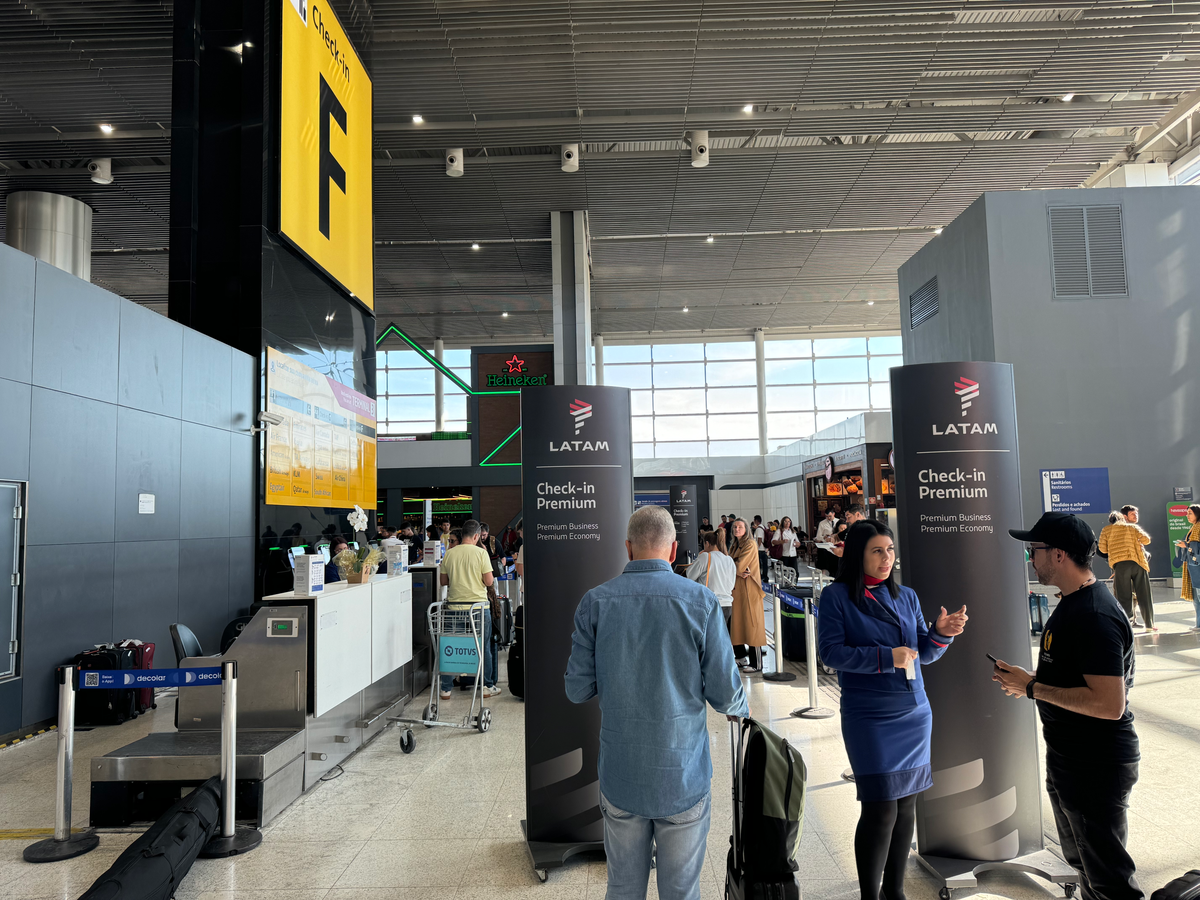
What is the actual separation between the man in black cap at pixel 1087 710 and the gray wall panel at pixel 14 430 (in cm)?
640

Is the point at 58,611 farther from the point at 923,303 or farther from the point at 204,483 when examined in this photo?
the point at 923,303

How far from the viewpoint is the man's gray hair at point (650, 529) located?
7.72 feet

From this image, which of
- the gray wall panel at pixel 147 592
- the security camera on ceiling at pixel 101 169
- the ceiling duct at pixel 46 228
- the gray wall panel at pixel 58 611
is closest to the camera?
the gray wall panel at pixel 58 611

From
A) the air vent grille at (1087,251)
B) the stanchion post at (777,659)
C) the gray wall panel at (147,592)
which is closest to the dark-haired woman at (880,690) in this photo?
the stanchion post at (777,659)

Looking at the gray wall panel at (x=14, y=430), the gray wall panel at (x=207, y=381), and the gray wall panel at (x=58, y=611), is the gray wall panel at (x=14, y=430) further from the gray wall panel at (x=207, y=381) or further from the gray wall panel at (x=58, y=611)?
the gray wall panel at (x=207, y=381)

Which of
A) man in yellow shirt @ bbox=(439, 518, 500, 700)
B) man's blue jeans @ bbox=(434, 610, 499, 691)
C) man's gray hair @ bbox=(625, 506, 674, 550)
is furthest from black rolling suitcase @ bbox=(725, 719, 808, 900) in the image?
man in yellow shirt @ bbox=(439, 518, 500, 700)

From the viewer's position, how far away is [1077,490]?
12227 millimetres

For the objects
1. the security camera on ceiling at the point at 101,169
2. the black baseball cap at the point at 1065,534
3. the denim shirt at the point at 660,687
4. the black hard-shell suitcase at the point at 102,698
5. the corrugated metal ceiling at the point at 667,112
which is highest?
the corrugated metal ceiling at the point at 667,112

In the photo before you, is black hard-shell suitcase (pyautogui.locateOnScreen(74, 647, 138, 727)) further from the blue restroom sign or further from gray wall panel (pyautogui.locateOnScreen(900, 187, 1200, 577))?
the blue restroom sign

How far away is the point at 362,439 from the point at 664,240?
32.5ft

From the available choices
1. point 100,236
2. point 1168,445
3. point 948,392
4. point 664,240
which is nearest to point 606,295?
point 664,240

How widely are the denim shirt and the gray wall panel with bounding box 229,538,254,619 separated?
7112mm

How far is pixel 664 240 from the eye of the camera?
60.0 feet

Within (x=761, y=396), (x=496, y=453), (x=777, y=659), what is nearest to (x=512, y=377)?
(x=496, y=453)
